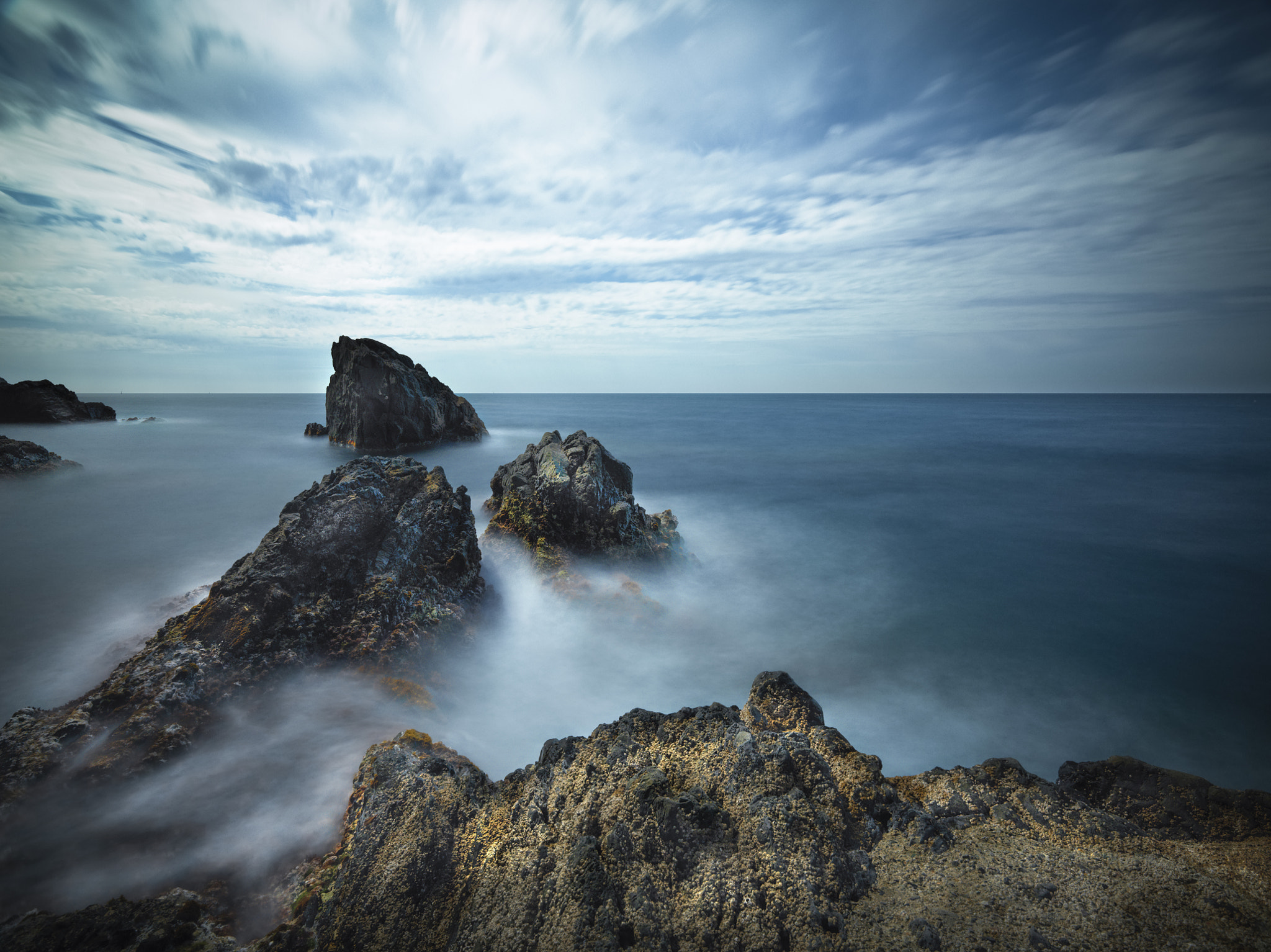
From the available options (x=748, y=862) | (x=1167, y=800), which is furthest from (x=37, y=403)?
(x=1167, y=800)

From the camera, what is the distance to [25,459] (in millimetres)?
18016

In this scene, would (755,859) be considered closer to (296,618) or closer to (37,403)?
(296,618)

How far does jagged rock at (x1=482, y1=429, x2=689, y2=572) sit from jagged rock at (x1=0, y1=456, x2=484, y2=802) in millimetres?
1830

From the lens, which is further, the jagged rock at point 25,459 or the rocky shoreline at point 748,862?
the jagged rock at point 25,459

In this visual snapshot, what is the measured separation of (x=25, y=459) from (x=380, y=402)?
14095 millimetres

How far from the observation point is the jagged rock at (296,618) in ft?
14.4

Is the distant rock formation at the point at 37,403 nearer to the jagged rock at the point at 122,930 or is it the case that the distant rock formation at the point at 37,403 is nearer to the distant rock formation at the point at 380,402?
the distant rock formation at the point at 380,402

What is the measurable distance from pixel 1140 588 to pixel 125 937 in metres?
17.2

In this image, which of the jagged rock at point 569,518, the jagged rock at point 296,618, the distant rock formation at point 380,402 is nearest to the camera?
the jagged rock at point 296,618

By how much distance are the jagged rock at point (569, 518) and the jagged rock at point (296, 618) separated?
1.83 m

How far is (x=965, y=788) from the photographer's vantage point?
3.32 m

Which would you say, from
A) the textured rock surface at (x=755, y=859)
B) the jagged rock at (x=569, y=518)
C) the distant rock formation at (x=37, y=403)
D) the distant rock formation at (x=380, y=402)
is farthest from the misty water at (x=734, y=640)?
the distant rock formation at (x=37, y=403)

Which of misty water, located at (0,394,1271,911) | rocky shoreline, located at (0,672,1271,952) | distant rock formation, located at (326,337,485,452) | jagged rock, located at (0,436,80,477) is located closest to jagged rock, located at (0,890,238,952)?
rocky shoreline, located at (0,672,1271,952)

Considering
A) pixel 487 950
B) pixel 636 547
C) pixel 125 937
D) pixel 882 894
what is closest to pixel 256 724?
pixel 125 937
